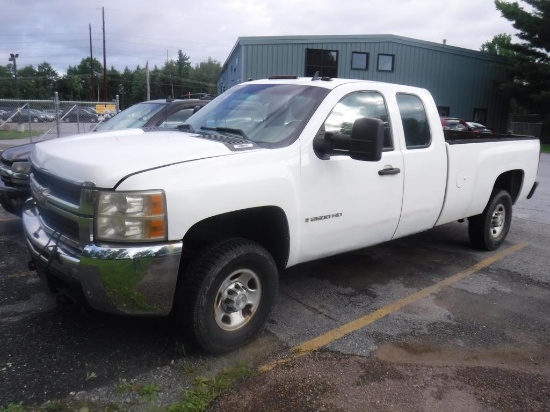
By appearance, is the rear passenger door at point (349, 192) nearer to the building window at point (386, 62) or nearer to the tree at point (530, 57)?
the building window at point (386, 62)

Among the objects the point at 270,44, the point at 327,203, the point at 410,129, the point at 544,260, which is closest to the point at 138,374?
the point at 327,203

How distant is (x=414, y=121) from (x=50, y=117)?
16.4m

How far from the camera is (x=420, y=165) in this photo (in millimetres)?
4562

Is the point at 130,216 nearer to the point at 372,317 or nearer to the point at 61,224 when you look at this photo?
the point at 61,224

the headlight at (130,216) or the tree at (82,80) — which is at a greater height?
the tree at (82,80)

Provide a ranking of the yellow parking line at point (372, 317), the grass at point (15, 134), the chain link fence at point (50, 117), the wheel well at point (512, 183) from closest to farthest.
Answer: the yellow parking line at point (372, 317) < the wheel well at point (512, 183) < the chain link fence at point (50, 117) < the grass at point (15, 134)

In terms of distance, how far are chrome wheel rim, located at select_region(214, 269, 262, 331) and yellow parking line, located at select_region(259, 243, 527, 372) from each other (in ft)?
1.22

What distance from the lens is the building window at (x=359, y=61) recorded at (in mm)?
27688

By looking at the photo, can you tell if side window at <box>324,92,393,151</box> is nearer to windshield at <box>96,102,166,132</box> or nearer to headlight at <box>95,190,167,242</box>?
headlight at <box>95,190,167,242</box>

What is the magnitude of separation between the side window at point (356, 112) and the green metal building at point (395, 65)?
21.4 meters

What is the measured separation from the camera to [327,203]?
12.3ft

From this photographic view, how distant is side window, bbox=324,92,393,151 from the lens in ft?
13.0

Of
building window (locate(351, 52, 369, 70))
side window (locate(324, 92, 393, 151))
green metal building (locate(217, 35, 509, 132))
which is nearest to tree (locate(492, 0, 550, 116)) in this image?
green metal building (locate(217, 35, 509, 132))

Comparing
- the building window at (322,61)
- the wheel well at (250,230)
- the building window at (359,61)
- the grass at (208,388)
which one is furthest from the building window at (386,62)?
the grass at (208,388)
